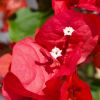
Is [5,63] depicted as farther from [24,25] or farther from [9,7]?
[9,7]

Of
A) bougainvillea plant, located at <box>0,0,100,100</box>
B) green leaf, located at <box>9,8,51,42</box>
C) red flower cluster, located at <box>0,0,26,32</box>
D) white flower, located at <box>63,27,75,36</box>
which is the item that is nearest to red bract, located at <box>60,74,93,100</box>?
bougainvillea plant, located at <box>0,0,100,100</box>

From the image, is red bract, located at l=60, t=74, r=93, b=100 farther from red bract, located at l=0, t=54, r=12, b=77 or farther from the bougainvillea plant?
red bract, located at l=0, t=54, r=12, b=77

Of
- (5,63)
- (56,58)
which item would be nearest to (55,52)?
(56,58)

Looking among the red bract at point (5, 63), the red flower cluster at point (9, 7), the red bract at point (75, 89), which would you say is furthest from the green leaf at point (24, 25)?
the red bract at point (75, 89)

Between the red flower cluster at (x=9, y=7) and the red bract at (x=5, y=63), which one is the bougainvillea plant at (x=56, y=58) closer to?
the red bract at (x=5, y=63)

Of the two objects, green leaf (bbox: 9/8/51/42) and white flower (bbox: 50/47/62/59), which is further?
green leaf (bbox: 9/8/51/42)

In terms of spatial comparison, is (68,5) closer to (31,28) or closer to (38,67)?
(38,67)

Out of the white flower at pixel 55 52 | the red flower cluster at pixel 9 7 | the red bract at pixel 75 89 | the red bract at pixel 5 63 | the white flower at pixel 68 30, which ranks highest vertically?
the white flower at pixel 68 30
